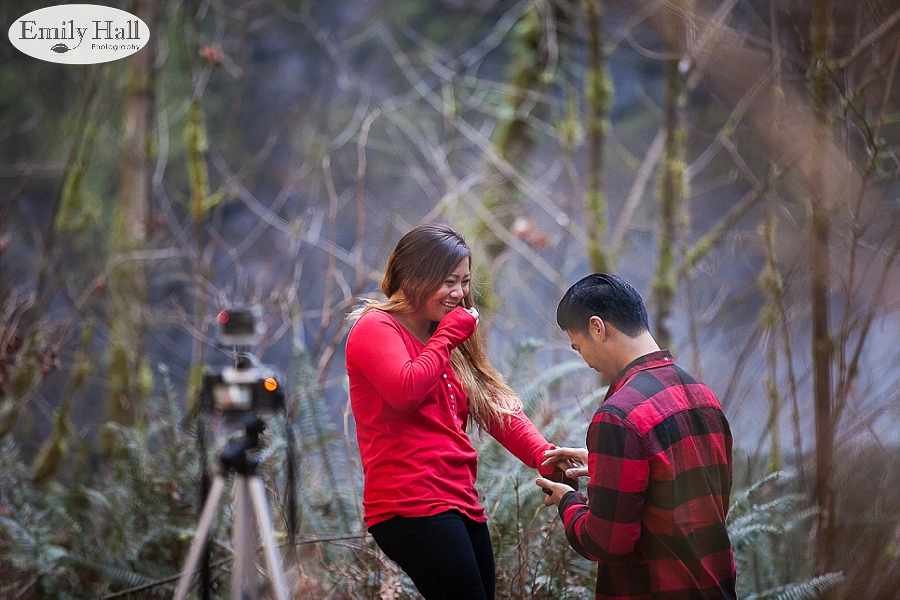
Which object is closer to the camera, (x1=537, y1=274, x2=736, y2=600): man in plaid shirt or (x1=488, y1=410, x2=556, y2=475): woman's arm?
(x1=537, y1=274, x2=736, y2=600): man in plaid shirt

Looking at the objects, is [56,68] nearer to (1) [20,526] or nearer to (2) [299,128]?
(2) [299,128]

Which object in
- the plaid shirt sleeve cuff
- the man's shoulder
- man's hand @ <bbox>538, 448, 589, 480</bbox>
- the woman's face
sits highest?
the woman's face

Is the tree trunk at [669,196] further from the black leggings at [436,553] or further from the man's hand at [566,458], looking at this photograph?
the black leggings at [436,553]

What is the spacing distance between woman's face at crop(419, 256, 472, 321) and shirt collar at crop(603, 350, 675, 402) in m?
0.45

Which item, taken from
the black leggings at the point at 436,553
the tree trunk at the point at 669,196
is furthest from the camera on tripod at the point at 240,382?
the tree trunk at the point at 669,196

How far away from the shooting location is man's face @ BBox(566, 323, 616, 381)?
1625mm

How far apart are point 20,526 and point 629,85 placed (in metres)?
5.70

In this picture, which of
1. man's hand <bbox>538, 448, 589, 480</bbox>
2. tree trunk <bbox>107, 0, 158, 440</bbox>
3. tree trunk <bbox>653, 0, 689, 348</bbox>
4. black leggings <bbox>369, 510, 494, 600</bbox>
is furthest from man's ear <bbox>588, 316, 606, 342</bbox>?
tree trunk <bbox>107, 0, 158, 440</bbox>

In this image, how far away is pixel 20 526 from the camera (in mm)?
3248

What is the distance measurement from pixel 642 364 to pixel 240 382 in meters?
0.91

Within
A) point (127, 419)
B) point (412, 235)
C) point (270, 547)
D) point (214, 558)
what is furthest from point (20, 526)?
point (412, 235)

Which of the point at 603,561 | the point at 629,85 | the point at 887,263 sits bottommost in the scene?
the point at 603,561

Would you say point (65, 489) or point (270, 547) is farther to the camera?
point (65, 489)

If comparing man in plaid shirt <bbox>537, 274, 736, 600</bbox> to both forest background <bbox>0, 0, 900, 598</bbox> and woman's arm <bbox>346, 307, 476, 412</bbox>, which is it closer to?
woman's arm <bbox>346, 307, 476, 412</bbox>
